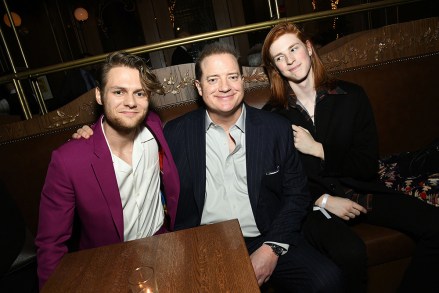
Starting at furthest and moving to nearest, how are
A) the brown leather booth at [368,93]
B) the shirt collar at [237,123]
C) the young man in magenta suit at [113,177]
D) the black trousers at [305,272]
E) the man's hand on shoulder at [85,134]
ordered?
the brown leather booth at [368,93]
the shirt collar at [237,123]
the man's hand on shoulder at [85,134]
the young man in magenta suit at [113,177]
the black trousers at [305,272]

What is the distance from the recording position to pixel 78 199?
164 cm

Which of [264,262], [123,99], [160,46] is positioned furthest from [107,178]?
[160,46]

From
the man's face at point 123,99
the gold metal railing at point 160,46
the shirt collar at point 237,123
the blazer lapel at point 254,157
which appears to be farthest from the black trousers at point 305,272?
the gold metal railing at point 160,46

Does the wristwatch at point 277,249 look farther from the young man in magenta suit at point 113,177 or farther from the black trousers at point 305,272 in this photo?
the young man in magenta suit at point 113,177

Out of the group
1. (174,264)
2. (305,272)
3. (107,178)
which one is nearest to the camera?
(174,264)

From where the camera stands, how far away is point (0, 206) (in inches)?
67.7

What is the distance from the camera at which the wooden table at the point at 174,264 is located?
1045 mm

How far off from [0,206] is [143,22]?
5958mm

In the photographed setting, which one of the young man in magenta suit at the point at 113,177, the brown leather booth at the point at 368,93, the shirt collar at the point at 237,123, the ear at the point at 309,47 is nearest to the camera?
the young man in magenta suit at the point at 113,177

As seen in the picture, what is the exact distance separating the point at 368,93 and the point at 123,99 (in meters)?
1.72

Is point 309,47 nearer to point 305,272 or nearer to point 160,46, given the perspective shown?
point 160,46

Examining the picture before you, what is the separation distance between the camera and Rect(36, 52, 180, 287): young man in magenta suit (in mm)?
1596

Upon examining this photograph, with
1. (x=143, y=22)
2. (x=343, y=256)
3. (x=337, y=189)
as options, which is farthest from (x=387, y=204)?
(x=143, y=22)

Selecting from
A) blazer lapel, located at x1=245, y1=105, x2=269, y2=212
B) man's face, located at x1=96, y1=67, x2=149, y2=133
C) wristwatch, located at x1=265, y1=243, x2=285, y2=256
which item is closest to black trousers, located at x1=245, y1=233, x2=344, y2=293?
wristwatch, located at x1=265, y1=243, x2=285, y2=256
